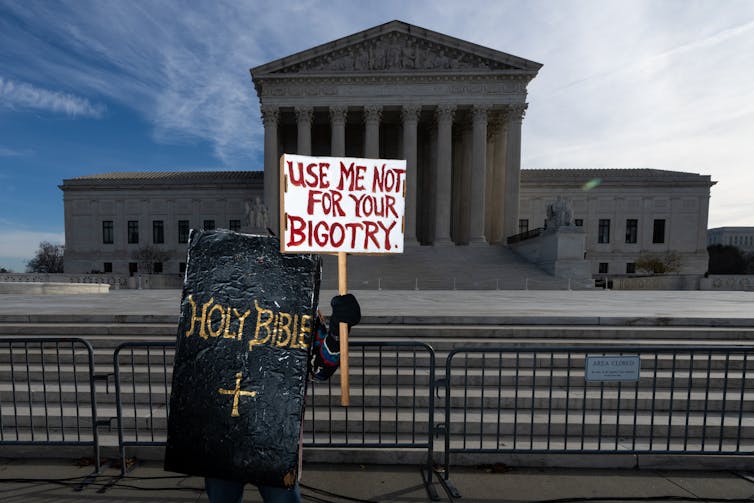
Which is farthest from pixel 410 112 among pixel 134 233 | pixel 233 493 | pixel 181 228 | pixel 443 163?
pixel 134 233

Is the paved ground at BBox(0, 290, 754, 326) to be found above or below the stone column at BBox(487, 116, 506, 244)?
below

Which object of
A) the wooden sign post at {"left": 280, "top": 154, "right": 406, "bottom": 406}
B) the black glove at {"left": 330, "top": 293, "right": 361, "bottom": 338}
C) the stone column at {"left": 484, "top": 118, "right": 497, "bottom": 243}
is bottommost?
the black glove at {"left": 330, "top": 293, "right": 361, "bottom": 338}

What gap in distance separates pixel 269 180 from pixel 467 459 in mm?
34066

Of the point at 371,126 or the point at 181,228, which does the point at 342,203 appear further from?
the point at 181,228

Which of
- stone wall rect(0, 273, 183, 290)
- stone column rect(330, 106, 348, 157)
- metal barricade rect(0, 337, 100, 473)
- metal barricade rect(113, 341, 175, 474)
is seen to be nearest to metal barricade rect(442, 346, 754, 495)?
metal barricade rect(113, 341, 175, 474)

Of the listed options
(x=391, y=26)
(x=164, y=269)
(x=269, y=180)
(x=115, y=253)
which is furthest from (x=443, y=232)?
(x=115, y=253)

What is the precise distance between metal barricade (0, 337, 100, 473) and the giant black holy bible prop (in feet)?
7.55

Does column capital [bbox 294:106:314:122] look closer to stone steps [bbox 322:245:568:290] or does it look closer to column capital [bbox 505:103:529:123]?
stone steps [bbox 322:245:568:290]

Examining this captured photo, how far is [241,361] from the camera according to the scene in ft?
7.04

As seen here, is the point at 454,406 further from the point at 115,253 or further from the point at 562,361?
the point at 115,253

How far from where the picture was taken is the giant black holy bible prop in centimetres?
204

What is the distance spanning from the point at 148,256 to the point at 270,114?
24343 millimetres

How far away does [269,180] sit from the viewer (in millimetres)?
34438

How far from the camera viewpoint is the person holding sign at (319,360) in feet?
6.91
